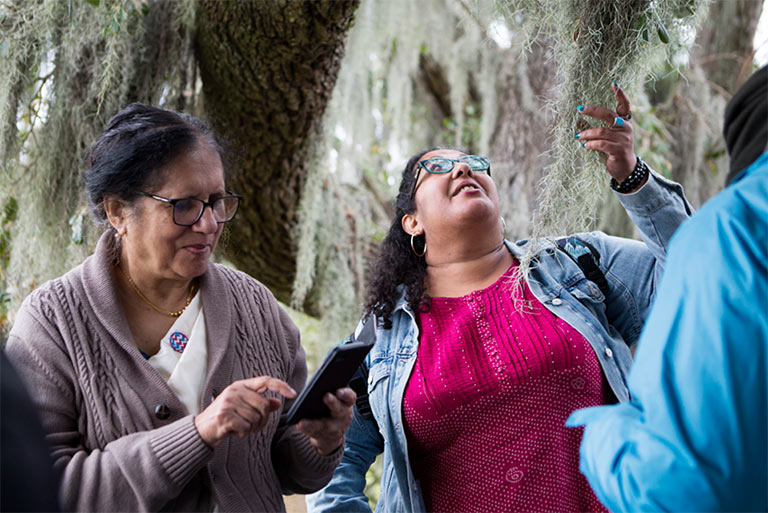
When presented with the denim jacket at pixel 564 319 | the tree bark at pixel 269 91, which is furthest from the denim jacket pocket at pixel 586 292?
the tree bark at pixel 269 91

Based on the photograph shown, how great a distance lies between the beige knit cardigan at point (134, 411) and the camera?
1332 millimetres

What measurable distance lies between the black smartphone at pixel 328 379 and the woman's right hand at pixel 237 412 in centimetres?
7

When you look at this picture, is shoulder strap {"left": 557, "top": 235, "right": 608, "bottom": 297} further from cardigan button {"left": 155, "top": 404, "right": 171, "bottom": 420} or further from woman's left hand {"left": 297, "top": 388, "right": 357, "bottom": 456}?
cardigan button {"left": 155, "top": 404, "right": 171, "bottom": 420}

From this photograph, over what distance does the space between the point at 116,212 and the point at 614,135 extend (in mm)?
1157

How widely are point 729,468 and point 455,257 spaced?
4.15 feet

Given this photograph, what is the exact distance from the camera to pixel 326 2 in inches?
102

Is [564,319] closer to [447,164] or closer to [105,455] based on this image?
[447,164]

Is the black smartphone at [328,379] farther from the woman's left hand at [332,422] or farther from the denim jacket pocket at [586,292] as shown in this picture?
the denim jacket pocket at [586,292]

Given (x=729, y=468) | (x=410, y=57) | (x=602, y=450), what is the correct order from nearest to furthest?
(x=729, y=468), (x=602, y=450), (x=410, y=57)

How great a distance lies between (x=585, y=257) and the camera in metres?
1.89

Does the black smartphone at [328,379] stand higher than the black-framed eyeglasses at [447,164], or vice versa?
the black-framed eyeglasses at [447,164]

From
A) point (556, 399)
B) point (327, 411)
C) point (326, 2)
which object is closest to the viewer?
point (327, 411)

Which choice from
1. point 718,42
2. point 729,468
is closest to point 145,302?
point 729,468

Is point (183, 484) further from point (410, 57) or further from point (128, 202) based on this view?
point (410, 57)
